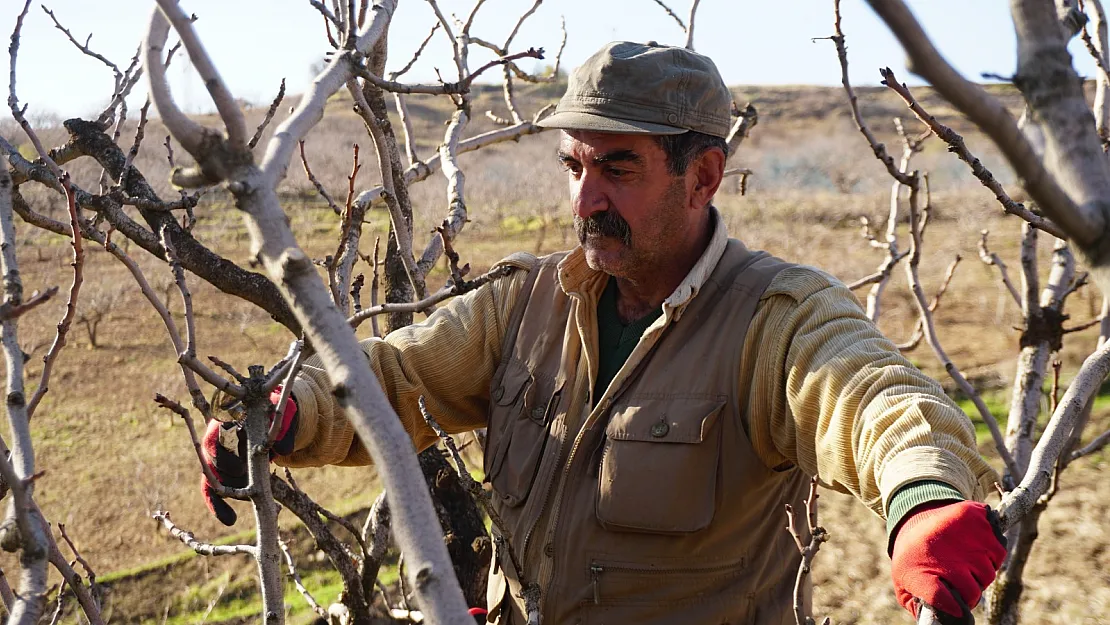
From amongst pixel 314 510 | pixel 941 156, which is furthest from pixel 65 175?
→ pixel 941 156

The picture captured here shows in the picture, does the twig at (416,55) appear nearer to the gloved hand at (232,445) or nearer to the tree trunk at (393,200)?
the tree trunk at (393,200)

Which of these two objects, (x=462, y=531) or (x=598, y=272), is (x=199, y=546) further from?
(x=462, y=531)

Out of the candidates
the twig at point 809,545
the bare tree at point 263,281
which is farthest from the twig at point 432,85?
the twig at point 809,545

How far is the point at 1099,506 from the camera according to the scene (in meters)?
4.94

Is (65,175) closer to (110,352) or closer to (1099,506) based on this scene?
(1099,506)

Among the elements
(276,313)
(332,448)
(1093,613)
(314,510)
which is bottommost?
(1093,613)

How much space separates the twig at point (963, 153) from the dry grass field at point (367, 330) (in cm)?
171

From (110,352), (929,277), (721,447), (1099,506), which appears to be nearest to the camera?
(721,447)

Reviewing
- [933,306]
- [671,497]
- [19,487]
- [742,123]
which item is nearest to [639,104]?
[671,497]

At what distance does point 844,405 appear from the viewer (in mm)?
1771

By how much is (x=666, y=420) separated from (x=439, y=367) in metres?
0.65

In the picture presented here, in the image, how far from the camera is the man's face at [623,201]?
7.31 ft

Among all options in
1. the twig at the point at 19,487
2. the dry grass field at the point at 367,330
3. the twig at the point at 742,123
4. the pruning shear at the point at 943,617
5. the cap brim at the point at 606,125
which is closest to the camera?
the twig at the point at 19,487

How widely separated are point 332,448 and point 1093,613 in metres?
3.62
